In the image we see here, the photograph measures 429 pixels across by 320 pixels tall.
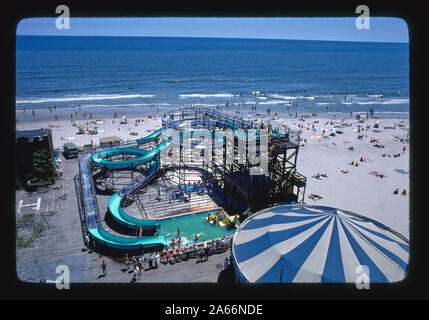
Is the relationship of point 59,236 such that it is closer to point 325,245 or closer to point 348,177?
point 325,245

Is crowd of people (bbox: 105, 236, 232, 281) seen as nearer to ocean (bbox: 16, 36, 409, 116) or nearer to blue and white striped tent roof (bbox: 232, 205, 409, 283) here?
blue and white striped tent roof (bbox: 232, 205, 409, 283)

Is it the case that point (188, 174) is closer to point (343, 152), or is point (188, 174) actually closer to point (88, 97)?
point (343, 152)

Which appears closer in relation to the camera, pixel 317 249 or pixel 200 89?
pixel 317 249

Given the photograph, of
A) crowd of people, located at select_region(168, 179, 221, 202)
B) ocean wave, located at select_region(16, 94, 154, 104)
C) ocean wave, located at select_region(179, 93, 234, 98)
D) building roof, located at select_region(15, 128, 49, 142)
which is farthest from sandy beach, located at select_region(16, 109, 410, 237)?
ocean wave, located at select_region(179, 93, 234, 98)

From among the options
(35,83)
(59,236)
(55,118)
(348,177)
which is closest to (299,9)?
(59,236)

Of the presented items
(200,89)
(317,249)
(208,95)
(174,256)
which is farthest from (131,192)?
(200,89)

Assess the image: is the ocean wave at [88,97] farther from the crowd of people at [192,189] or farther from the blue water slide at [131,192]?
the crowd of people at [192,189]
